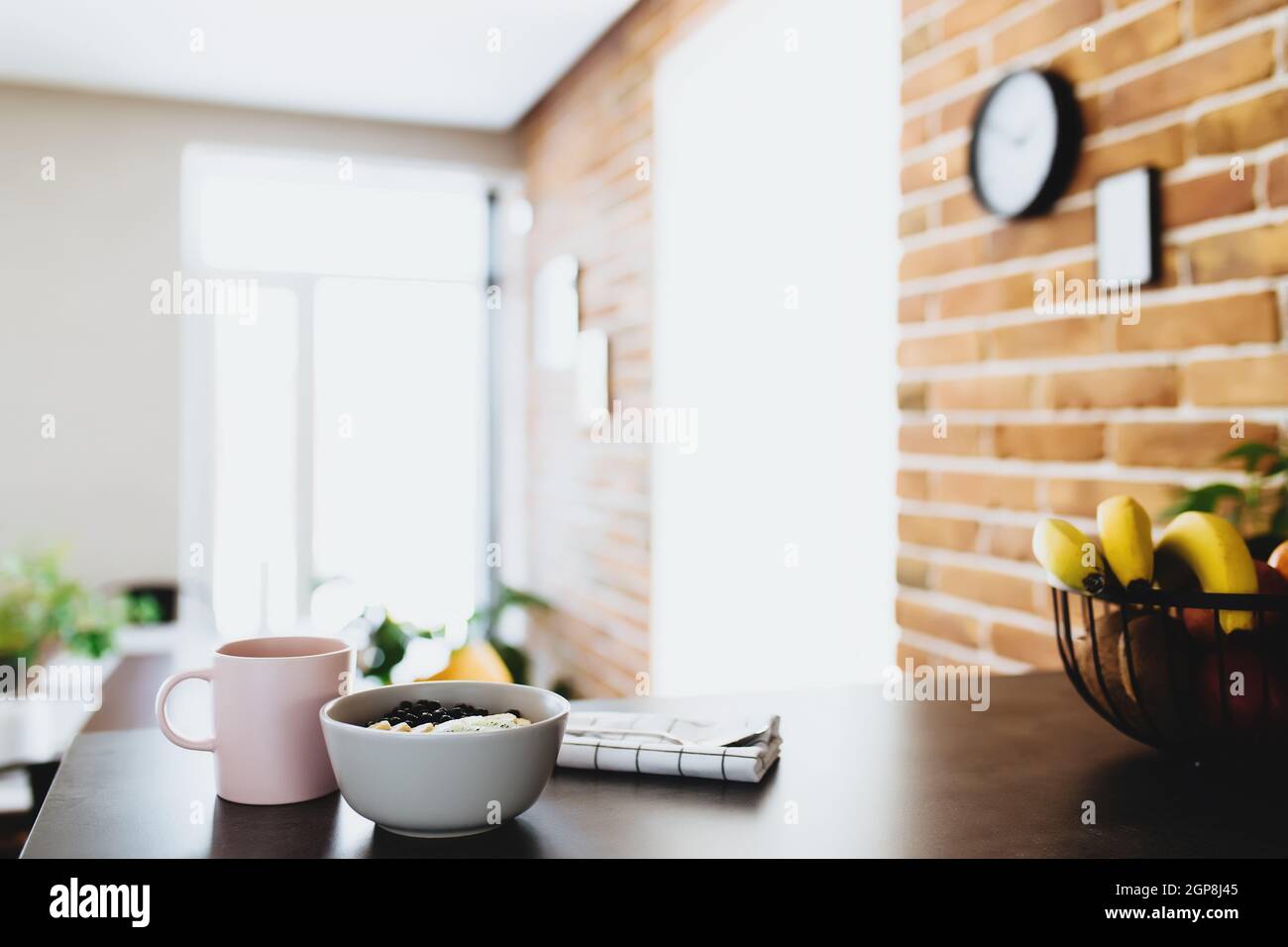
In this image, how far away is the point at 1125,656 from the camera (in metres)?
0.80

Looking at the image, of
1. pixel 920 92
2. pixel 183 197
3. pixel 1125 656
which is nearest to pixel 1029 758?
pixel 1125 656

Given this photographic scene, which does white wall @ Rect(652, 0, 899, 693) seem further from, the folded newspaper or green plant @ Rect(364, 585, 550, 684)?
the folded newspaper

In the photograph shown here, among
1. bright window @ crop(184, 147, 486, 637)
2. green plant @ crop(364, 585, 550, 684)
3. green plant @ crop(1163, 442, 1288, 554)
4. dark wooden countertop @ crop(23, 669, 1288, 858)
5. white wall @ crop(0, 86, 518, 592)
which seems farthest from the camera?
bright window @ crop(184, 147, 486, 637)

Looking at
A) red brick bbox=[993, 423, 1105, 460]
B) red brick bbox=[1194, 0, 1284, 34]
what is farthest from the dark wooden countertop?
red brick bbox=[1194, 0, 1284, 34]

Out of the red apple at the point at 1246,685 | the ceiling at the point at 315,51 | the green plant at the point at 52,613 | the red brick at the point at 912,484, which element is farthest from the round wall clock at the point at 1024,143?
the green plant at the point at 52,613

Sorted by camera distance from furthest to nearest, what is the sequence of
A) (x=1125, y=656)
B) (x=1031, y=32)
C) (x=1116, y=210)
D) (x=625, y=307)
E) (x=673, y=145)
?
(x=625, y=307) → (x=673, y=145) → (x=1031, y=32) → (x=1116, y=210) → (x=1125, y=656)

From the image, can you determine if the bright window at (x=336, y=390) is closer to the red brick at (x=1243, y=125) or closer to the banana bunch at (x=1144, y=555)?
the red brick at (x=1243, y=125)

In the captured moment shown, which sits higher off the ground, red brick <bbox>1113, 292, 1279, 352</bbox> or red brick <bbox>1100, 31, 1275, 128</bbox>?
red brick <bbox>1100, 31, 1275, 128</bbox>

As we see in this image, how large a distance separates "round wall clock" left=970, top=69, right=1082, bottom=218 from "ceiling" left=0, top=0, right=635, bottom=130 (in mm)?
1879

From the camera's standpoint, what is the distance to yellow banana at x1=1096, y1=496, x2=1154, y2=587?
0.84m

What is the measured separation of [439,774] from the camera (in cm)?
67
